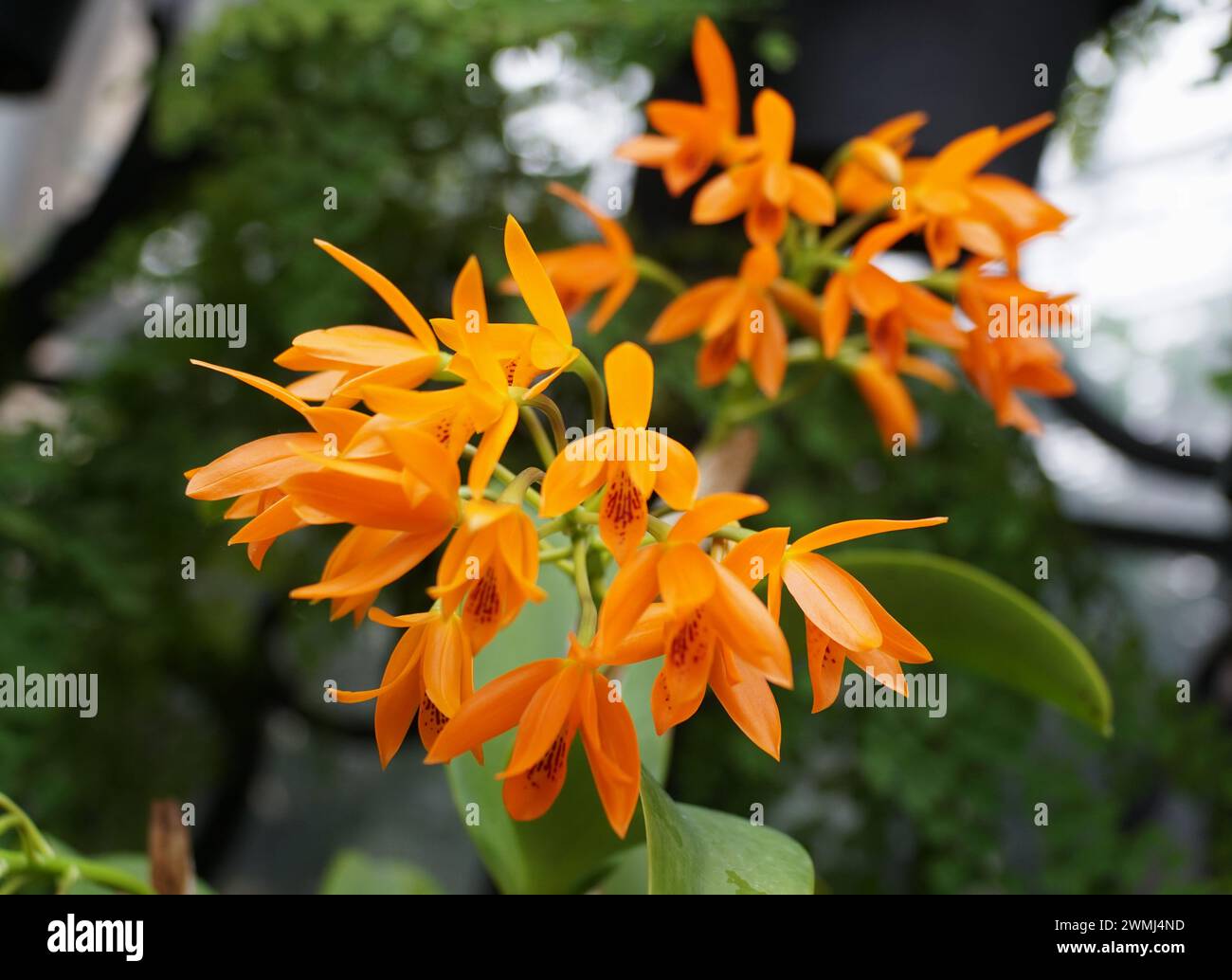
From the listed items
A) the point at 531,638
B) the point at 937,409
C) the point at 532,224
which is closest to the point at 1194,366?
the point at 937,409

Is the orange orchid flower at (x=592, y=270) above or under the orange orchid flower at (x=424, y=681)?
above

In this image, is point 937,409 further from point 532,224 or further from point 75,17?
point 75,17

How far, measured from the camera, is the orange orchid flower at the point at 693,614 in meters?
0.28

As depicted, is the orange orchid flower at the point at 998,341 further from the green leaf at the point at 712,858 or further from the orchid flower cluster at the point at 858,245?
the green leaf at the point at 712,858

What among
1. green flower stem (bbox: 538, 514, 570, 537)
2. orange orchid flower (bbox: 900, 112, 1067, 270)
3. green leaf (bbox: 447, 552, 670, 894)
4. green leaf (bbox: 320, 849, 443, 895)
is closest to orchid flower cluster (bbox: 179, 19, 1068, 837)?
green flower stem (bbox: 538, 514, 570, 537)

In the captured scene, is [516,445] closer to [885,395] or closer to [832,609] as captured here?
[885,395]

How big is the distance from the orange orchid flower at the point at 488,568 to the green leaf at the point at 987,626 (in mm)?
208

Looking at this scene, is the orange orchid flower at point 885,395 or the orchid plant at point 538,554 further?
the orange orchid flower at point 885,395

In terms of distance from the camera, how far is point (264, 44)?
30.6 inches

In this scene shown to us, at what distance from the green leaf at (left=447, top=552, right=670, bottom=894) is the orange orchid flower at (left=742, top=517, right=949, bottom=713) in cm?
14

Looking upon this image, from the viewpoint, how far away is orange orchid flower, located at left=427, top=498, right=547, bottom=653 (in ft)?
0.91

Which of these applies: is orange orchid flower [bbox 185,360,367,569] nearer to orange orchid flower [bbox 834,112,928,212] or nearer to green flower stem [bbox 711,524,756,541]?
green flower stem [bbox 711,524,756,541]

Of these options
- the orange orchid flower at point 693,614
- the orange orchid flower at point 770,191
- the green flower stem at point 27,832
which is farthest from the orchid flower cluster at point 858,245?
Result: the green flower stem at point 27,832

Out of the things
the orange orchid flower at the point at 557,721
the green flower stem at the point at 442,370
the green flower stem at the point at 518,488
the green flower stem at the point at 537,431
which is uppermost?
the green flower stem at the point at 442,370
